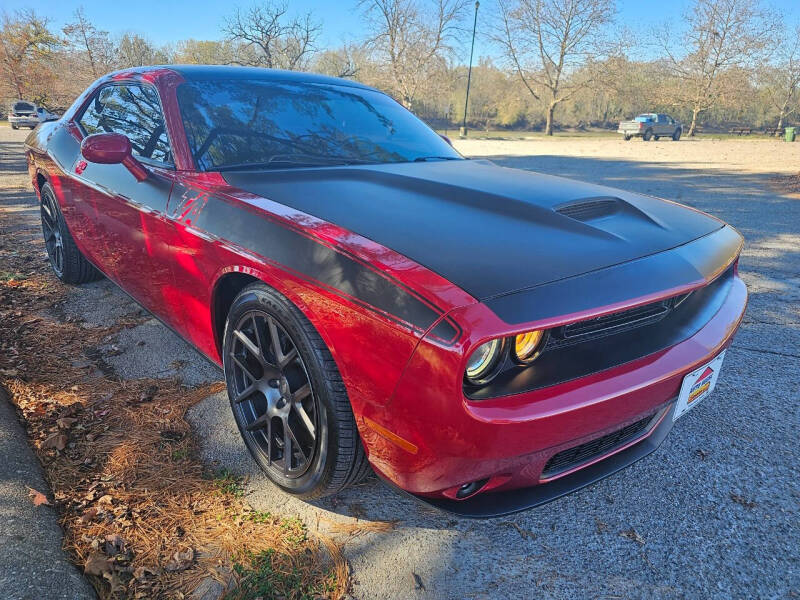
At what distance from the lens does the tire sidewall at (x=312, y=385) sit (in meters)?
1.56

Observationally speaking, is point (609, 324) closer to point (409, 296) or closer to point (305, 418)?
point (409, 296)

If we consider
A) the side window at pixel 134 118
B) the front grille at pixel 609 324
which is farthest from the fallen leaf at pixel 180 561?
the side window at pixel 134 118

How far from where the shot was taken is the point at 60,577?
1.47 metres

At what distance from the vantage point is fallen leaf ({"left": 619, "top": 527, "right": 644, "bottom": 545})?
5.67ft

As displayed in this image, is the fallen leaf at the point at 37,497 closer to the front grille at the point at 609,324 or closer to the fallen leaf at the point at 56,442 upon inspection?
the fallen leaf at the point at 56,442

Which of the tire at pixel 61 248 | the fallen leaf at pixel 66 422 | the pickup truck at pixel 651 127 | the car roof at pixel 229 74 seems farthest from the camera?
the pickup truck at pixel 651 127

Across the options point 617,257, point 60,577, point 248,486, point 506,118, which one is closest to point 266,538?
point 248,486

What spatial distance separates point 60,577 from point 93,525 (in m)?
0.24

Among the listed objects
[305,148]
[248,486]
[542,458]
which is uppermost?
[305,148]

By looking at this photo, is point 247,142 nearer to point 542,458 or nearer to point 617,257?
point 617,257

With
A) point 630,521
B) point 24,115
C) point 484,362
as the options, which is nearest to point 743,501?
point 630,521

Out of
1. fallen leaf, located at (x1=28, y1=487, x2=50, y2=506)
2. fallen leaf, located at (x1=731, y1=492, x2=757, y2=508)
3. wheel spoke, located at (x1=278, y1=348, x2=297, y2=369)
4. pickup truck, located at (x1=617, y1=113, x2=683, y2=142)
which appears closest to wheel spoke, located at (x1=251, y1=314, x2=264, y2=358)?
wheel spoke, located at (x1=278, y1=348, x2=297, y2=369)

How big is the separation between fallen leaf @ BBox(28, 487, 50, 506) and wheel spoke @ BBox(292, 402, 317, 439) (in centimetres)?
93

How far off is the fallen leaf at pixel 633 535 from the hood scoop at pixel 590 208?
1116 mm
